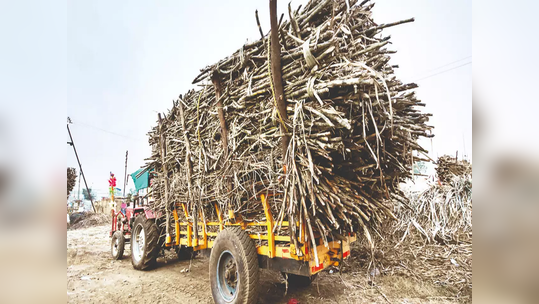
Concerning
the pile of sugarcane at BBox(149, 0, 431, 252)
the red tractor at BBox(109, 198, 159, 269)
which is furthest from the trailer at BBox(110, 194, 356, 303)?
the red tractor at BBox(109, 198, 159, 269)

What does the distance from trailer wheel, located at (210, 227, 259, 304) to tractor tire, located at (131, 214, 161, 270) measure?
2619 mm

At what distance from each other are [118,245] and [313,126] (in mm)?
7393

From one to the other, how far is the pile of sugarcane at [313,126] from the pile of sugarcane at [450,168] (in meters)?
4.69

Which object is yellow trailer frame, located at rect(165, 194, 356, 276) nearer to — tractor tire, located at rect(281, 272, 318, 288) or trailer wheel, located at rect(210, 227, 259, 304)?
trailer wheel, located at rect(210, 227, 259, 304)

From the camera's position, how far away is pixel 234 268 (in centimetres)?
415

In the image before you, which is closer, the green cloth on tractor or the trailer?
the trailer

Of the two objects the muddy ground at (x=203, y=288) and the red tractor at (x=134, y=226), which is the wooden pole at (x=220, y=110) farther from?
the red tractor at (x=134, y=226)

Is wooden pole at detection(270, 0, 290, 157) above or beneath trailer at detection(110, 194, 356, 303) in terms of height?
above

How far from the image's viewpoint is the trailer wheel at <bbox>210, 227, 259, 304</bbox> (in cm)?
373

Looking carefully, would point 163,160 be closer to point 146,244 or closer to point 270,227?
point 146,244

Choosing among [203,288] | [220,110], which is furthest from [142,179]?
[220,110]

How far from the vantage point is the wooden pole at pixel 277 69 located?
11.4 ft
